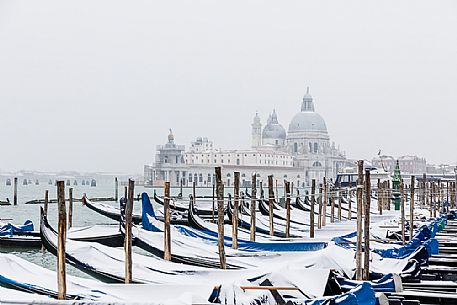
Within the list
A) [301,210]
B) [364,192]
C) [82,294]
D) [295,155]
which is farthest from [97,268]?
[295,155]

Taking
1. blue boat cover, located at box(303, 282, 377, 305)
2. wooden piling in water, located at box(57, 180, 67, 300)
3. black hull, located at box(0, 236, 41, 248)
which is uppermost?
wooden piling in water, located at box(57, 180, 67, 300)

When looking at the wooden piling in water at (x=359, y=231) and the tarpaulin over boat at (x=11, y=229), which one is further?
the tarpaulin over boat at (x=11, y=229)

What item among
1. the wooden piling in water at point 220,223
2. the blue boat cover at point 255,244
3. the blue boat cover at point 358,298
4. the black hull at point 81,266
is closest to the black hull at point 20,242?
the blue boat cover at point 255,244

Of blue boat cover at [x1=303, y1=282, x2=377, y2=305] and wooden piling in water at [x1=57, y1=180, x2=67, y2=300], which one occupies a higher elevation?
wooden piling in water at [x1=57, y1=180, x2=67, y2=300]

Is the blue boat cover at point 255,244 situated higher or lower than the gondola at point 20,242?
higher

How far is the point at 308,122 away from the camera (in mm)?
73562

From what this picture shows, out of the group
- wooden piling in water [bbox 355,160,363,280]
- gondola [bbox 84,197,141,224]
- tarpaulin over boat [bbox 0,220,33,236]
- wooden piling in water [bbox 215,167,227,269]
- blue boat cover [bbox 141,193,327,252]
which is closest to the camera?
A: wooden piling in water [bbox 355,160,363,280]

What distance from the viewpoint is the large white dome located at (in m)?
73.4

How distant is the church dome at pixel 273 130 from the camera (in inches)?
3004

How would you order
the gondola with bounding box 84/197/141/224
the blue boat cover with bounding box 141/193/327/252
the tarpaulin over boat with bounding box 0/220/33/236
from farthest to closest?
1. the gondola with bounding box 84/197/141/224
2. the tarpaulin over boat with bounding box 0/220/33/236
3. the blue boat cover with bounding box 141/193/327/252

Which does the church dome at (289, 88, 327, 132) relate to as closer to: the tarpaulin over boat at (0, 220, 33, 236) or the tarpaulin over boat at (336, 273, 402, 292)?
the tarpaulin over boat at (0, 220, 33, 236)

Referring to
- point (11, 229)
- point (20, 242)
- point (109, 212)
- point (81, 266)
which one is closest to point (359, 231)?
point (81, 266)

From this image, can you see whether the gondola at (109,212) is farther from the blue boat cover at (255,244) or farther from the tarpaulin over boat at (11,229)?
the blue boat cover at (255,244)

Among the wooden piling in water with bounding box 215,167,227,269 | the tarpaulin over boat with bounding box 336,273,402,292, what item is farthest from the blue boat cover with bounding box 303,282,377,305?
the wooden piling in water with bounding box 215,167,227,269
